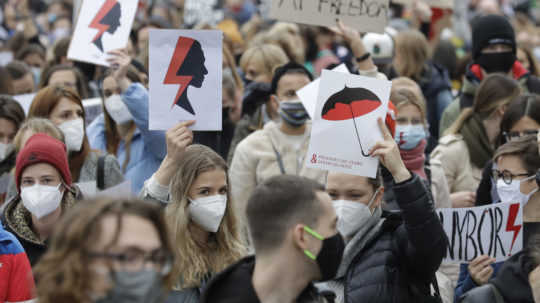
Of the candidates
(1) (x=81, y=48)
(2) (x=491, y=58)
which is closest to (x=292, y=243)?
(1) (x=81, y=48)

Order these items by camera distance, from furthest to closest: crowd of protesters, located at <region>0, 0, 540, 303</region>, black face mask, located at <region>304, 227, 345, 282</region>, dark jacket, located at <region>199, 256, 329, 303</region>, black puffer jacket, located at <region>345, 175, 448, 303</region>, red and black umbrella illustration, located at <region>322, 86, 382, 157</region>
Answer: red and black umbrella illustration, located at <region>322, 86, 382, 157</region>
black puffer jacket, located at <region>345, 175, 448, 303</region>
black face mask, located at <region>304, 227, 345, 282</region>
dark jacket, located at <region>199, 256, 329, 303</region>
crowd of protesters, located at <region>0, 0, 540, 303</region>

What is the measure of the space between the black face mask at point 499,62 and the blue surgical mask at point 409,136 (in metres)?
1.97

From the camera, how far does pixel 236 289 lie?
3203 millimetres

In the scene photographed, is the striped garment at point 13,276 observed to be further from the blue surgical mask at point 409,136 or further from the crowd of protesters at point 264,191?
the blue surgical mask at point 409,136

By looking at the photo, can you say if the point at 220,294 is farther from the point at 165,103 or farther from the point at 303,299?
the point at 165,103

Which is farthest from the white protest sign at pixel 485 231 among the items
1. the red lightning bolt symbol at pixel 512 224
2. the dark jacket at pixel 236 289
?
the dark jacket at pixel 236 289

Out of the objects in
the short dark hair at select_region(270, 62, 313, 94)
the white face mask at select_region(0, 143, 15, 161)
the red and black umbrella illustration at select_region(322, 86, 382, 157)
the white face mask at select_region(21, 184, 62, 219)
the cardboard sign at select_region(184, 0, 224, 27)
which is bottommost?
the white face mask at select_region(21, 184, 62, 219)

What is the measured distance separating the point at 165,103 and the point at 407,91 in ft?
7.21

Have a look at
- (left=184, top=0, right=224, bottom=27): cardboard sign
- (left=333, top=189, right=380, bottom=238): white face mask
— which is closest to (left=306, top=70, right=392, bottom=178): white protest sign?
(left=333, top=189, right=380, bottom=238): white face mask

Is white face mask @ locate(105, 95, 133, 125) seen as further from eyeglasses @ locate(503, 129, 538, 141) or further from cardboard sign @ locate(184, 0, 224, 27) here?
cardboard sign @ locate(184, 0, 224, 27)

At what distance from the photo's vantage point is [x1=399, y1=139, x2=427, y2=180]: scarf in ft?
18.7

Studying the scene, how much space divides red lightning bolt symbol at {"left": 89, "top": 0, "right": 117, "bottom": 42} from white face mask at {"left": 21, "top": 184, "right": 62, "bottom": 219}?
1959mm

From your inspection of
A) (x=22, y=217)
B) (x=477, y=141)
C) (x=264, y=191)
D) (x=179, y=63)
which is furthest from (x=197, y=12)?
(x=264, y=191)

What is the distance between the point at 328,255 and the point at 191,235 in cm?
129
